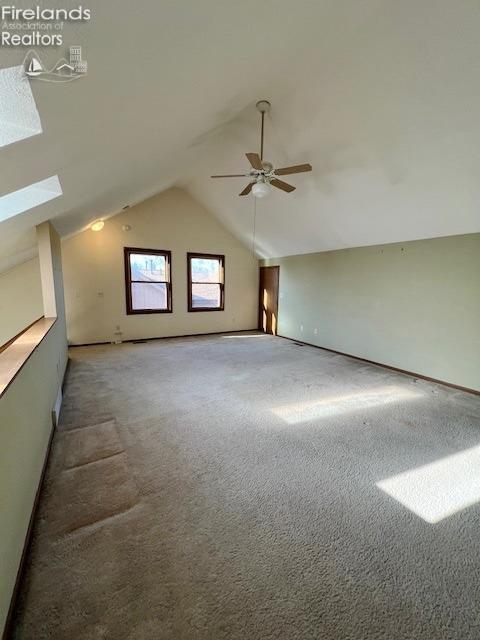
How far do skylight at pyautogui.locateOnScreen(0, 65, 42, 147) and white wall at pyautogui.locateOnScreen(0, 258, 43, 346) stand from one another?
4.97 meters

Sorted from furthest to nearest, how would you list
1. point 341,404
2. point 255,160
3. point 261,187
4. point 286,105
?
1. point 261,187
2. point 341,404
3. point 286,105
4. point 255,160

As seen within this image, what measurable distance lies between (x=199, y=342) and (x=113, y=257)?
107 inches

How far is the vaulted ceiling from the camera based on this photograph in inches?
51.8

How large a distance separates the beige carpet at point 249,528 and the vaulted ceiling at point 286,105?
84.5 inches

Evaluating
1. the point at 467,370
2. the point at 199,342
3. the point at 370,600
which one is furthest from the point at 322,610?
the point at 199,342

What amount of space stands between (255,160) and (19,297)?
5213mm

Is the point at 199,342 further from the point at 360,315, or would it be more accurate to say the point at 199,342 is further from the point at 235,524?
the point at 235,524

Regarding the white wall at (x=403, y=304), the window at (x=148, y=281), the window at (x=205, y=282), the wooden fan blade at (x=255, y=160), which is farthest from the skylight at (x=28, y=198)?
the white wall at (x=403, y=304)

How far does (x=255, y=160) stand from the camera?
9.95 ft

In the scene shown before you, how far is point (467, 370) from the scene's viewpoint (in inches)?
148

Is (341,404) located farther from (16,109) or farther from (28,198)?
(28,198)

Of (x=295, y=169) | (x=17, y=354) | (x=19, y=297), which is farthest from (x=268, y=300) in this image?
(x=17, y=354)

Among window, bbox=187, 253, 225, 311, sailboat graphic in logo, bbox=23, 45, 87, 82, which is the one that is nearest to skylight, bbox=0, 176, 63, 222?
sailboat graphic in logo, bbox=23, 45, 87, 82

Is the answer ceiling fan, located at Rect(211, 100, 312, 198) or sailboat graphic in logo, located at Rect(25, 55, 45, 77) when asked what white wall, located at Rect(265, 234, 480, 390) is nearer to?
ceiling fan, located at Rect(211, 100, 312, 198)
